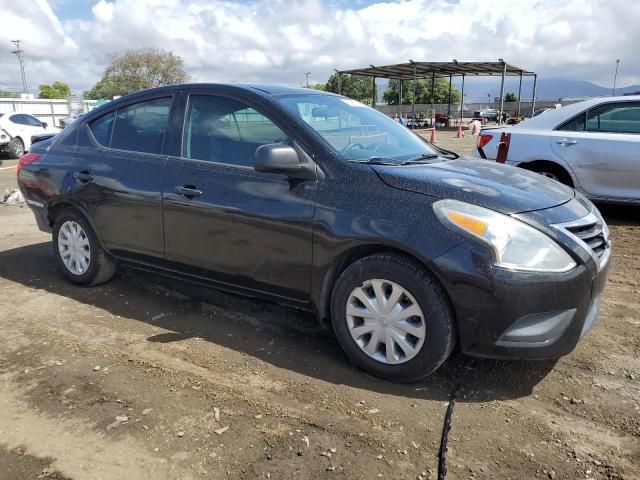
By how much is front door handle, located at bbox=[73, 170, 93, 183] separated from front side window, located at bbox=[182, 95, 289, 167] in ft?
3.26

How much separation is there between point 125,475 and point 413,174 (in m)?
2.10

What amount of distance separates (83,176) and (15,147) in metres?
14.3

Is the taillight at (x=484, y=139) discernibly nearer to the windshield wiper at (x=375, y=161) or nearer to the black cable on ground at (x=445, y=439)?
the windshield wiper at (x=375, y=161)

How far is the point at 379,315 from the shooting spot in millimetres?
3018

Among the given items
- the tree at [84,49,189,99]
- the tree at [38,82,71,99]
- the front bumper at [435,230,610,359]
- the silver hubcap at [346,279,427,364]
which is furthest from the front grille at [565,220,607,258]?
the tree at [38,82,71,99]

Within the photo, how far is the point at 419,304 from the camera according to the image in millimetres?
2871

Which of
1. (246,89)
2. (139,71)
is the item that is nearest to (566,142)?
(246,89)

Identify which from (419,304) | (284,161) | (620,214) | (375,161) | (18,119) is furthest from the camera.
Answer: (18,119)

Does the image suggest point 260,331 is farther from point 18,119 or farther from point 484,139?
point 18,119

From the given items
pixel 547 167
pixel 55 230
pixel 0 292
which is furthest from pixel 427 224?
pixel 547 167

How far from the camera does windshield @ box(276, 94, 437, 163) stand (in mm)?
3463

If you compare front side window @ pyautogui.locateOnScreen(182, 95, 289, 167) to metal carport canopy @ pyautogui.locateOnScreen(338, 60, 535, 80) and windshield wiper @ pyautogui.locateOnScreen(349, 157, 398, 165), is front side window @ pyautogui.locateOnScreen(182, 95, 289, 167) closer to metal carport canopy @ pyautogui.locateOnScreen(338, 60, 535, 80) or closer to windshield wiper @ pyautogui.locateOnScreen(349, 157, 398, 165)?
windshield wiper @ pyautogui.locateOnScreen(349, 157, 398, 165)

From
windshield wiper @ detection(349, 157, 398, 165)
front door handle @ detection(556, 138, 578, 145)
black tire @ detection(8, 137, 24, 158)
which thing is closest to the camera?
windshield wiper @ detection(349, 157, 398, 165)

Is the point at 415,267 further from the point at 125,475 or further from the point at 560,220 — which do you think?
the point at 125,475
